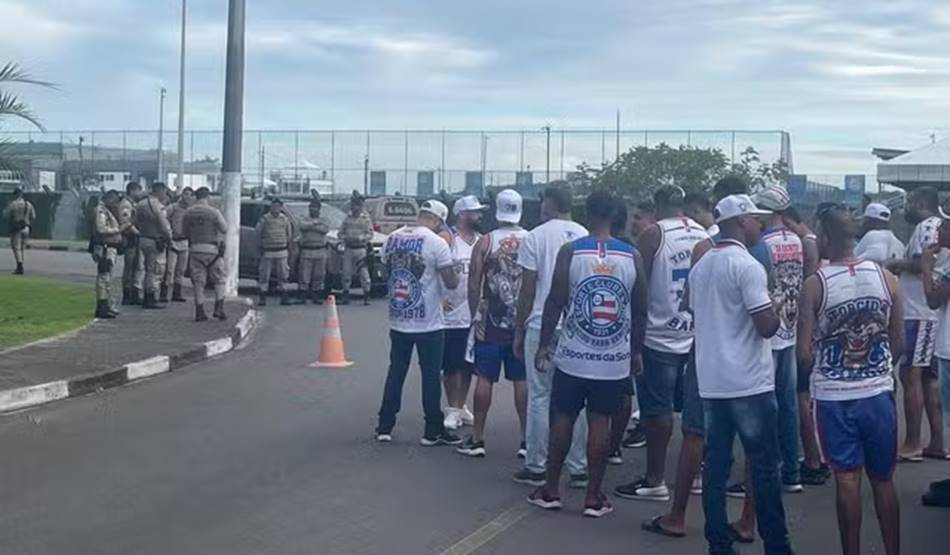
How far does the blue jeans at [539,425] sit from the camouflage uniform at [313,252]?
14.8 meters

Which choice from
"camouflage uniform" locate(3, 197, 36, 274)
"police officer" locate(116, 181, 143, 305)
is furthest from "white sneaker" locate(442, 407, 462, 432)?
"camouflage uniform" locate(3, 197, 36, 274)

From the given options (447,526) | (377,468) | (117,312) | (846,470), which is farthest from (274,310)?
(846,470)

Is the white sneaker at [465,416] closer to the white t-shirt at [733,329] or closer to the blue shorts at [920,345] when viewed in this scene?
the blue shorts at [920,345]

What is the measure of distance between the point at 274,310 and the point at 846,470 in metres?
17.2

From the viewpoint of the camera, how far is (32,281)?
27.0 meters

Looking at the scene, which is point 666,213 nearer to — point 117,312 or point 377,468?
point 377,468

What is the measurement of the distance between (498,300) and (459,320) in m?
0.91

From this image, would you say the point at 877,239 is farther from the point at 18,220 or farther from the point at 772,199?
the point at 18,220

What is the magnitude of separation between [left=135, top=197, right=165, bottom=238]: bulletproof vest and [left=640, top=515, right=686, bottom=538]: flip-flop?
44.0ft

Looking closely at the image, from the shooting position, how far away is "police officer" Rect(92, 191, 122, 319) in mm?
19000

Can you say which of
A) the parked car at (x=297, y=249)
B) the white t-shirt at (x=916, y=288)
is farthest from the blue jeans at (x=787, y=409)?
the parked car at (x=297, y=249)

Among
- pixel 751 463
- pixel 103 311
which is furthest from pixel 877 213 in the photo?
pixel 103 311

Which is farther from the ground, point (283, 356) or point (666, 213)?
point (666, 213)

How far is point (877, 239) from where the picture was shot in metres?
10.9
